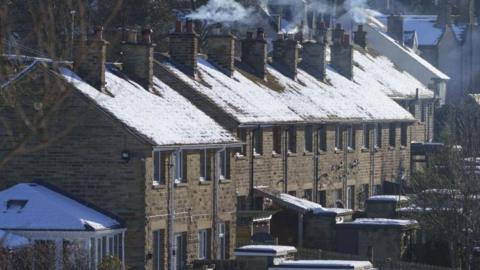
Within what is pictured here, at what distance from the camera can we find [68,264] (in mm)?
31047

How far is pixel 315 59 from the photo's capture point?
60812 mm

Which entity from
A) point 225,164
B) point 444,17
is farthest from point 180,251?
point 444,17

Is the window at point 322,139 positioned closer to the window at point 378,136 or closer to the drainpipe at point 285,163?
the drainpipe at point 285,163

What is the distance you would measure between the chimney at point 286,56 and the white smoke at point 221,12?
5.99m

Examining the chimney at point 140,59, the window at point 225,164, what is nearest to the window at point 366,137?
the window at point 225,164

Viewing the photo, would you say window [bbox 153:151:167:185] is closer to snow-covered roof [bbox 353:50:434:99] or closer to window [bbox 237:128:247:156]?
window [bbox 237:128:247:156]

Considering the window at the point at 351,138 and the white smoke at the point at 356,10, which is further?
the white smoke at the point at 356,10

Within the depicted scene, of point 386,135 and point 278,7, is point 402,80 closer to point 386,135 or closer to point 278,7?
point 386,135

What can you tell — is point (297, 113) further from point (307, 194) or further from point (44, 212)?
point (44, 212)

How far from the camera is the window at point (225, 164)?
1688 inches

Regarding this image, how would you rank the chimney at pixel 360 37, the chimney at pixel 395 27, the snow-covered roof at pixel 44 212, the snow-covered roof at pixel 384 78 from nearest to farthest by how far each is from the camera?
the snow-covered roof at pixel 44 212
the snow-covered roof at pixel 384 78
the chimney at pixel 360 37
the chimney at pixel 395 27

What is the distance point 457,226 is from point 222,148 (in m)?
6.79

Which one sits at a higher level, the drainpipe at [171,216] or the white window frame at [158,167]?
the white window frame at [158,167]

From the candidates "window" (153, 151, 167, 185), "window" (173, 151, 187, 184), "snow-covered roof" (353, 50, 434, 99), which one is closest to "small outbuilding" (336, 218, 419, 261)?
"window" (173, 151, 187, 184)
